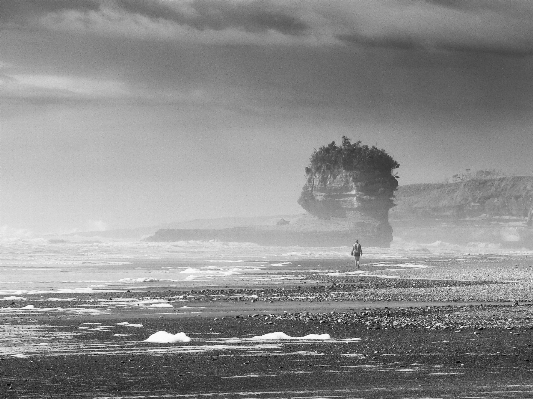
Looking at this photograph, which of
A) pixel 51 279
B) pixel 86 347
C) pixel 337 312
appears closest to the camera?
pixel 86 347

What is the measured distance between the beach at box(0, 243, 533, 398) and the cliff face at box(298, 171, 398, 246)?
438ft

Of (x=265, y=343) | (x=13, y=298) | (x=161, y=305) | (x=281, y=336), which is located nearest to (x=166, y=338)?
(x=265, y=343)

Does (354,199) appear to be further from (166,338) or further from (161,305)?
(166,338)

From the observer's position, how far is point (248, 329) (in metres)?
21.1

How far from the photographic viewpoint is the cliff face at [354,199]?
168 metres

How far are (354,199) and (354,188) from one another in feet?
7.28

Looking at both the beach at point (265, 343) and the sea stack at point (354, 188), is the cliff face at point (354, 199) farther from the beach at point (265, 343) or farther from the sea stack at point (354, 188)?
the beach at point (265, 343)

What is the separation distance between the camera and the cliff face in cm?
16762

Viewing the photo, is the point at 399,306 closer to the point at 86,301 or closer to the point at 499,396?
the point at 86,301

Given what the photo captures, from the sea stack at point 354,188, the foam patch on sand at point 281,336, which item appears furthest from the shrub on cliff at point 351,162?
the foam patch on sand at point 281,336

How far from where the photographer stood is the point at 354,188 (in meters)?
172

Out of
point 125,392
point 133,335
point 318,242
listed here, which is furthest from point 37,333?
point 318,242

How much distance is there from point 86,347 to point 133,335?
2.11 m

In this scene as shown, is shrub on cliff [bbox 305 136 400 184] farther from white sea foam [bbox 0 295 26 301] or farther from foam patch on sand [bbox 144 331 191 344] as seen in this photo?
foam patch on sand [bbox 144 331 191 344]
